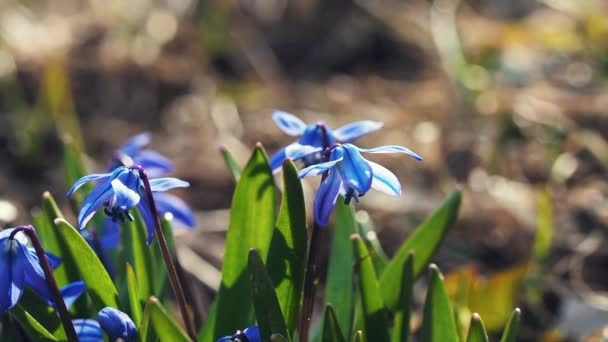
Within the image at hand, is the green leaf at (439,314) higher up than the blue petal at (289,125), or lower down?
lower down

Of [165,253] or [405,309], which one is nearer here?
[165,253]

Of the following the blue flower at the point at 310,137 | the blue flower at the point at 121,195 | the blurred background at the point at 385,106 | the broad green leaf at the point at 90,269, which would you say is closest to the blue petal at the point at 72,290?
the broad green leaf at the point at 90,269

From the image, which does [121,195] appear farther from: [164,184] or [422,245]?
[422,245]

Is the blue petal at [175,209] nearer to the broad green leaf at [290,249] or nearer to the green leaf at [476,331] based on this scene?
the broad green leaf at [290,249]

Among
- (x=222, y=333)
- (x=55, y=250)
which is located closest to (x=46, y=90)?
(x=55, y=250)

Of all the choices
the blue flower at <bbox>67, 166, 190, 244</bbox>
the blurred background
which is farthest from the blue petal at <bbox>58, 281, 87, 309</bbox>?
the blurred background

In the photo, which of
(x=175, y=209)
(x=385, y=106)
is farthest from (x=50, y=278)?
(x=385, y=106)
